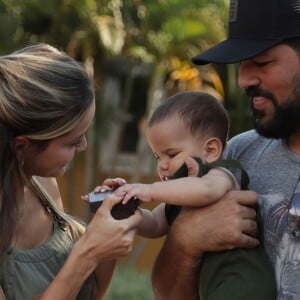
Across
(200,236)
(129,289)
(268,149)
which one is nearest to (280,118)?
(268,149)

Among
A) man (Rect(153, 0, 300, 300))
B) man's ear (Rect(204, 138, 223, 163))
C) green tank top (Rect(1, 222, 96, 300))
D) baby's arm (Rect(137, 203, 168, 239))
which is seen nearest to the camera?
man (Rect(153, 0, 300, 300))

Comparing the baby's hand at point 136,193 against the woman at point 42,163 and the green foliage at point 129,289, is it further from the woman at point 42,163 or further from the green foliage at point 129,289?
the green foliage at point 129,289

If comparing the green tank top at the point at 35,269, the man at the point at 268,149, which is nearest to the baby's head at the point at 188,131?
the man at the point at 268,149

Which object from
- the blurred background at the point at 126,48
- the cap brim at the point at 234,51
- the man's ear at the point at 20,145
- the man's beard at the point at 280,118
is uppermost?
the cap brim at the point at 234,51

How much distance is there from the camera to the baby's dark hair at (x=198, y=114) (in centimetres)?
354

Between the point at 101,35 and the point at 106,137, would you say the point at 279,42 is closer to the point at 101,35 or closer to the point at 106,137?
the point at 101,35

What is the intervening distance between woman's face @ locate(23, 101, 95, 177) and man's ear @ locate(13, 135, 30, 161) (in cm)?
1

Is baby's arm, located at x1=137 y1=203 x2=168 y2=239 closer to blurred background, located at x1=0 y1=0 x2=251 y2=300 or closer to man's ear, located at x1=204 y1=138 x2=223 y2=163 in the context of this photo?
man's ear, located at x1=204 y1=138 x2=223 y2=163

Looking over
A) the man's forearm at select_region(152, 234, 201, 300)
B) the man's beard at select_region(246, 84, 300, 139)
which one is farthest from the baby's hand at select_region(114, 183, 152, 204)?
the man's beard at select_region(246, 84, 300, 139)

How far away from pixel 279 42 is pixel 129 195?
75 cm

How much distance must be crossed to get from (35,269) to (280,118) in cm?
105

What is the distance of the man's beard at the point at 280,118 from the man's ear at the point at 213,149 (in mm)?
212

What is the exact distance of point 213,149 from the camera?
3.54 metres

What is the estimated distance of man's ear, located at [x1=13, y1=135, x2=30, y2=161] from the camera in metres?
3.38
